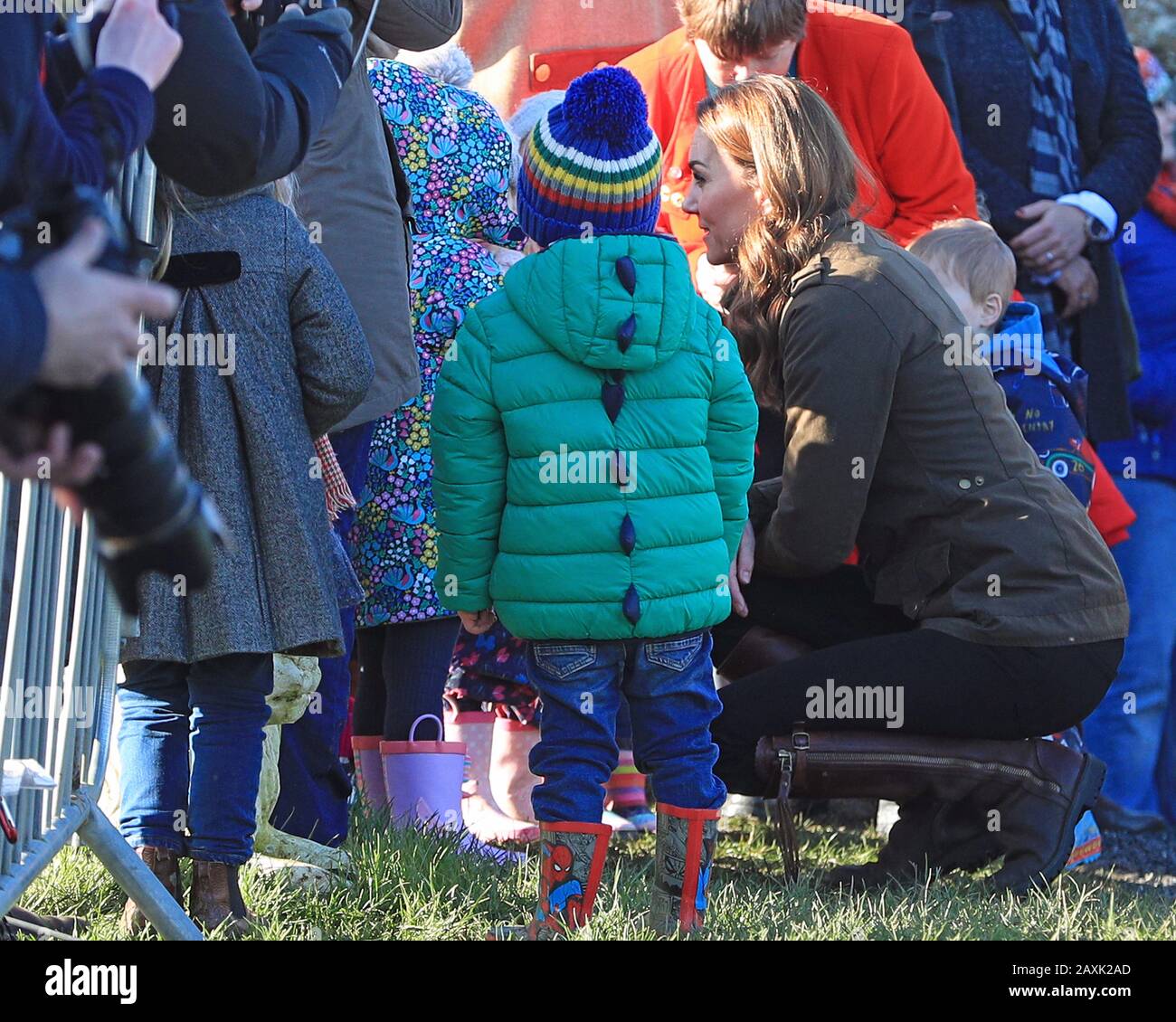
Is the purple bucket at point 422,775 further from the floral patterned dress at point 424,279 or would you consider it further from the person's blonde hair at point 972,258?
the person's blonde hair at point 972,258

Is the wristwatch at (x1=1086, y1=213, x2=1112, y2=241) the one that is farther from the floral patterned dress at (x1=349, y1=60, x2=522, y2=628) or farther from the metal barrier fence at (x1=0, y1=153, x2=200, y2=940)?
the metal barrier fence at (x1=0, y1=153, x2=200, y2=940)

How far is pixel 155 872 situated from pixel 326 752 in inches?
26.5

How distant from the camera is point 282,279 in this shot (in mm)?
2953

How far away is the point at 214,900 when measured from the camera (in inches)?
114

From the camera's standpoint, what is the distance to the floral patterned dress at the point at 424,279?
380 cm

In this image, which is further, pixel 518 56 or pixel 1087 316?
pixel 518 56

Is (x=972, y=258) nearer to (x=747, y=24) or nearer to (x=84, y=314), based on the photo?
(x=747, y=24)

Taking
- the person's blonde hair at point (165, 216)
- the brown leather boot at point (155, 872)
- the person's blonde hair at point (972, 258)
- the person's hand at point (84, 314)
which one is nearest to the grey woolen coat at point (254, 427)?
the person's blonde hair at point (165, 216)

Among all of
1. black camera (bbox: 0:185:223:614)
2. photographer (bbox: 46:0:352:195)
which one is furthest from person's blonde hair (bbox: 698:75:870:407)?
black camera (bbox: 0:185:223:614)

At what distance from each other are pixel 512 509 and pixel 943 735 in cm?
121

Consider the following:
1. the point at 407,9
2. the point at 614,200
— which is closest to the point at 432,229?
the point at 407,9

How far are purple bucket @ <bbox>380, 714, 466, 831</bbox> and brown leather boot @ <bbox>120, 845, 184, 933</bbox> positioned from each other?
3.10 feet

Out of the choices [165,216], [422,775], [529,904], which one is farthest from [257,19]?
[422,775]
